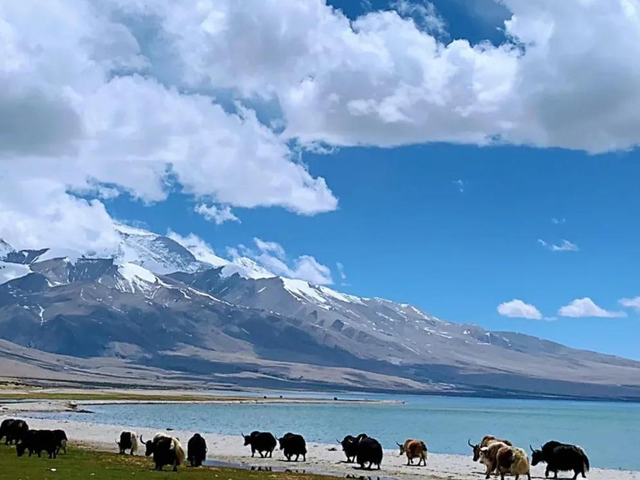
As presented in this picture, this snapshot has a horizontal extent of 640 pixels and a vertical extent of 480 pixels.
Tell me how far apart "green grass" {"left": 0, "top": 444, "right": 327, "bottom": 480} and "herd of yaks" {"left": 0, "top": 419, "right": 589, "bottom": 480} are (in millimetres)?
554

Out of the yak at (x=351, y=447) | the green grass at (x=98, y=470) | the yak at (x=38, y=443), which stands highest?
the yak at (x=351, y=447)

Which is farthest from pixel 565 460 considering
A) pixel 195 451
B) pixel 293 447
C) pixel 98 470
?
pixel 98 470

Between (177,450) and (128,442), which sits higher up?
(177,450)

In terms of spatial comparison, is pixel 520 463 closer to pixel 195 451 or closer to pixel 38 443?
pixel 195 451

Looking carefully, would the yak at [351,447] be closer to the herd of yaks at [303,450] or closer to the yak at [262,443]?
the herd of yaks at [303,450]

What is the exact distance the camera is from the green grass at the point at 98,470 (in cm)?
2784

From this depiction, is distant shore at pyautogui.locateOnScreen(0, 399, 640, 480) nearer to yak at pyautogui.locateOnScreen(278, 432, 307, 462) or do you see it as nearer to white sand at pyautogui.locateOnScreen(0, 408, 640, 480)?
white sand at pyautogui.locateOnScreen(0, 408, 640, 480)

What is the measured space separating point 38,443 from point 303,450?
12.6 m

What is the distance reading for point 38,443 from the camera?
3500 cm

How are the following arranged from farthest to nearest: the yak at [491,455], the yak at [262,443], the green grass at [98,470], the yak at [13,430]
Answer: the yak at [262,443]
the yak at [13,430]
the yak at [491,455]
the green grass at [98,470]

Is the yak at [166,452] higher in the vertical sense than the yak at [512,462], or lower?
lower

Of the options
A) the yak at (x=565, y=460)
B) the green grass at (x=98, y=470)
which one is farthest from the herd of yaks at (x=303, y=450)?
the green grass at (x=98, y=470)

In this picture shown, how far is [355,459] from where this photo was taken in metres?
42.9

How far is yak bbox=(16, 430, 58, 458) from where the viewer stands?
3497 centimetres
